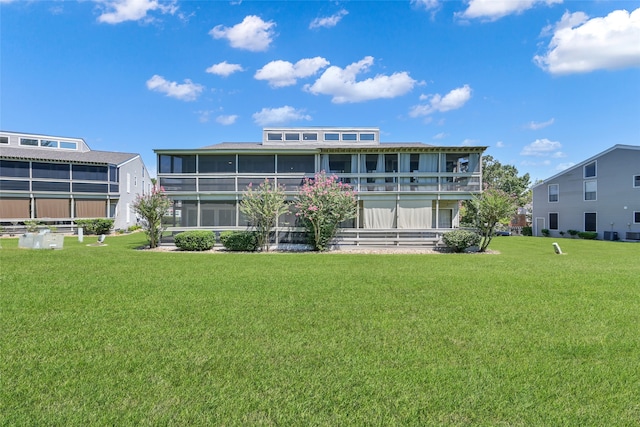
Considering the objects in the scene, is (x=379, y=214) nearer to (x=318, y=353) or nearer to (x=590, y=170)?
(x=318, y=353)

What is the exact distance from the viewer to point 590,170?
29.0 metres

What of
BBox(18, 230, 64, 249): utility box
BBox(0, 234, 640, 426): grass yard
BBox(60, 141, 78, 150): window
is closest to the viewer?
BBox(0, 234, 640, 426): grass yard

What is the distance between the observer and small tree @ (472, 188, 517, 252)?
53.8 ft

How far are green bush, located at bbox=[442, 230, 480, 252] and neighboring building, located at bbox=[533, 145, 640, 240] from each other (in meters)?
18.8

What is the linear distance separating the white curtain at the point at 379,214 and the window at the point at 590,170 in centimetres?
2230

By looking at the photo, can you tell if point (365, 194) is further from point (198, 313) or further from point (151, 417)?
point (151, 417)

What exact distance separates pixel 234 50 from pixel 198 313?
51.4ft

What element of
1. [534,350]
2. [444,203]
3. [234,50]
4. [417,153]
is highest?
[234,50]

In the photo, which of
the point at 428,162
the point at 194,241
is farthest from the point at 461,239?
the point at 194,241

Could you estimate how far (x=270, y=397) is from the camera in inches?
124

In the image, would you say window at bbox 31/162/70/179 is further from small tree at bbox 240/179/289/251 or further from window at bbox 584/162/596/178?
window at bbox 584/162/596/178

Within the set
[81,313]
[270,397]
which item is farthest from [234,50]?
[270,397]

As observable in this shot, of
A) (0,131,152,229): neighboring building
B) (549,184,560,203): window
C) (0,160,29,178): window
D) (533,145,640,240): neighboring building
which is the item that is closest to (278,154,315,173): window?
(0,131,152,229): neighboring building

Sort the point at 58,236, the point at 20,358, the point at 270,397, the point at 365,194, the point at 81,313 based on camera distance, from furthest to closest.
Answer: the point at 365,194, the point at 58,236, the point at 81,313, the point at 20,358, the point at 270,397
